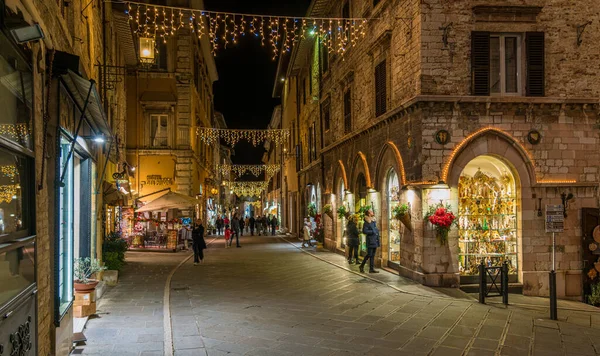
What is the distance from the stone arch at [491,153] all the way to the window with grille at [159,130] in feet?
69.0

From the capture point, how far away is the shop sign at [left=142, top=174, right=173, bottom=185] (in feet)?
99.1

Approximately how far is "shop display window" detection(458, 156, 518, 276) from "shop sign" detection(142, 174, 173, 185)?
2056cm

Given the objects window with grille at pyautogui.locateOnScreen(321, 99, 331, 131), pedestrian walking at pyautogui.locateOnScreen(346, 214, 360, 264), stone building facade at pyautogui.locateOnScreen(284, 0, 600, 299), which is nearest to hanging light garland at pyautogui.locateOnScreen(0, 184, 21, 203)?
stone building facade at pyautogui.locateOnScreen(284, 0, 600, 299)

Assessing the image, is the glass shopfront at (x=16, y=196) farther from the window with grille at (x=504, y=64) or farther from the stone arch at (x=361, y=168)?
the stone arch at (x=361, y=168)

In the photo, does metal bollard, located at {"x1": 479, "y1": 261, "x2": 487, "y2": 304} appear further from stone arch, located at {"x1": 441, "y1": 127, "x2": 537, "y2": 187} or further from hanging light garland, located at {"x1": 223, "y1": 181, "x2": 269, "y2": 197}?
hanging light garland, located at {"x1": 223, "y1": 181, "x2": 269, "y2": 197}

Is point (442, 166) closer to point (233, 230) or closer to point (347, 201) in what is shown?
point (347, 201)

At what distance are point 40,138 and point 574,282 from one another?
13014mm

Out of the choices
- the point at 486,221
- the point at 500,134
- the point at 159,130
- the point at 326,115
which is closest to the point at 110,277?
the point at 486,221

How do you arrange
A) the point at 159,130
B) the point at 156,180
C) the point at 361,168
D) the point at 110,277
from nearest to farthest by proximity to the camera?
the point at 110,277 → the point at 361,168 → the point at 156,180 → the point at 159,130

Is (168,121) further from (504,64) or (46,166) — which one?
(46,166)

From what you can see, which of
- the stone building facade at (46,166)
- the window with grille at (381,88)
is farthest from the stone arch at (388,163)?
the stone building facade at (46,166)

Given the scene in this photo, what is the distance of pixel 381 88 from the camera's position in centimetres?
1672

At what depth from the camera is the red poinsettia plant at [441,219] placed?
1288cm

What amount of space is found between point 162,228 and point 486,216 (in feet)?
54.2
